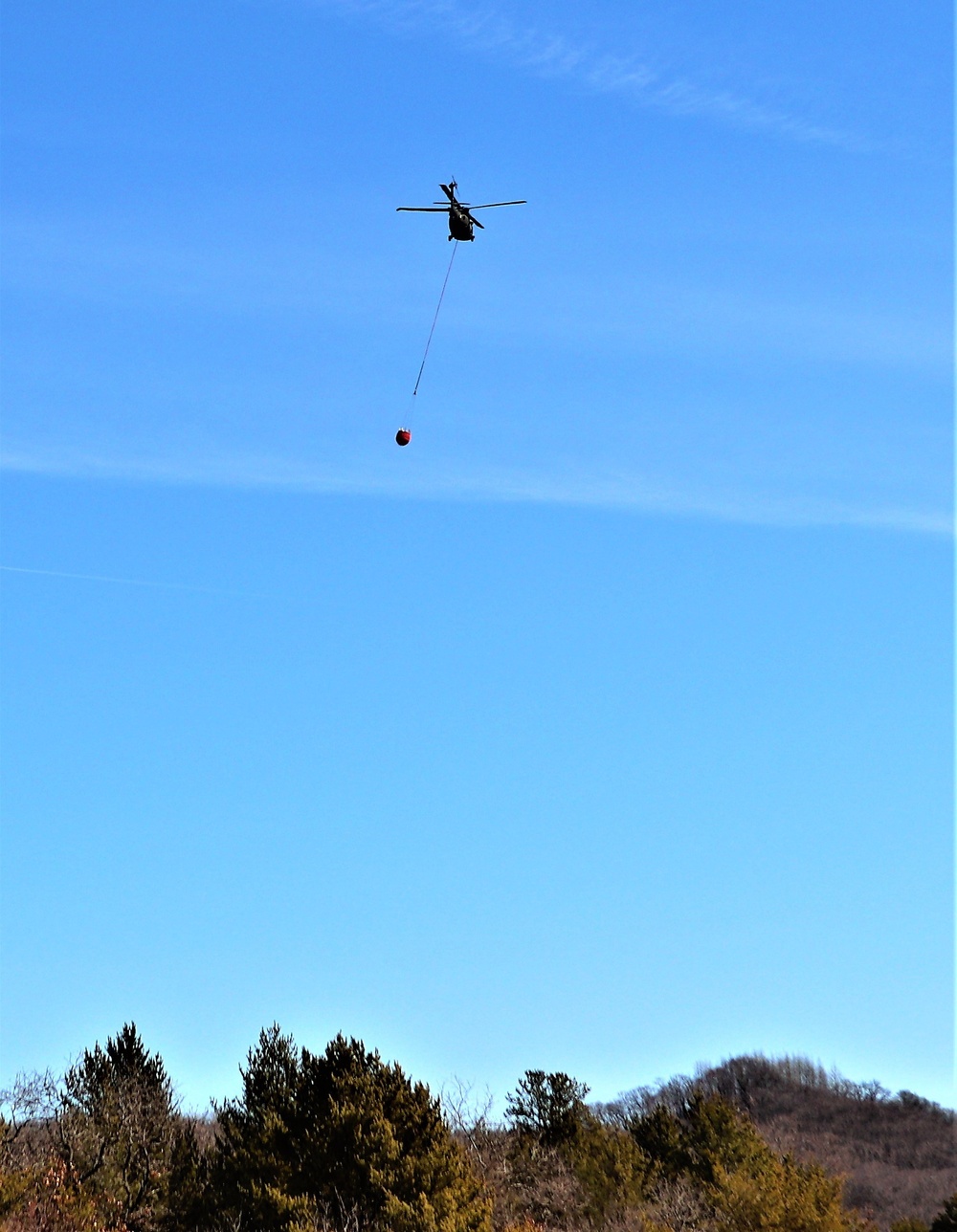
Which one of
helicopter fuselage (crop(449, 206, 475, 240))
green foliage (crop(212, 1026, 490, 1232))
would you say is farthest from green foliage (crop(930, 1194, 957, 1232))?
helicopter fuselage (crop(449, 206, 475, 240))

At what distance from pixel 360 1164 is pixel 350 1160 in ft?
2.07

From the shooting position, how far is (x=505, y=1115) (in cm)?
6825

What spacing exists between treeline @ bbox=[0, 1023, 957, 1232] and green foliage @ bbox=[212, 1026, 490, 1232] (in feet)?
0.18

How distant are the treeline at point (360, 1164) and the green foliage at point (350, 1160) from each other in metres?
0.06

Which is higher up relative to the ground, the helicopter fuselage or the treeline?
the helicopter fuselage

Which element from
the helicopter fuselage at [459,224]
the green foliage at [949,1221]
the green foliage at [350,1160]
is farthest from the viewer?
the green foliage at [949,1221]

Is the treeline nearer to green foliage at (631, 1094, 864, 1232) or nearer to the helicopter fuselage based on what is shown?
green foliage at (631, 1094, 864, 1232)

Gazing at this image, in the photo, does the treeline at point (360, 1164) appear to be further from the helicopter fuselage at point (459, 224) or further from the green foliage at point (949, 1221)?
the helicopter fuselage at point (459, 224)

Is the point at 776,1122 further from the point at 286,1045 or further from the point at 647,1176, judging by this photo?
the point at 286,1045

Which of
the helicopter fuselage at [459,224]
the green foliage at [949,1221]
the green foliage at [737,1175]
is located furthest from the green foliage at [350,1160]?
the helicopter fuselage at [459,224]

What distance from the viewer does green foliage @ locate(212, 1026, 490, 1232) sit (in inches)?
1874

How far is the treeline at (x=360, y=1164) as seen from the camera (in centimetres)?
4884

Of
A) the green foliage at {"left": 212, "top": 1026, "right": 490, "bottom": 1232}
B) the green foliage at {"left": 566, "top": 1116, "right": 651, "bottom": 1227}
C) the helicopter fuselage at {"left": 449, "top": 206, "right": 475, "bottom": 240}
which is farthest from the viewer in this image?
the green foliage at {"left": 566, "top": 1116, "right": 651, "bottom": 1227}

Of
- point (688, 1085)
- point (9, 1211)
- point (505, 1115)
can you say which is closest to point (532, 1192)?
point (505, 1115)
